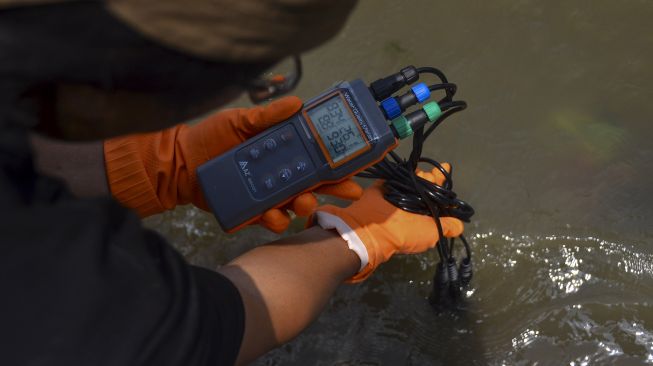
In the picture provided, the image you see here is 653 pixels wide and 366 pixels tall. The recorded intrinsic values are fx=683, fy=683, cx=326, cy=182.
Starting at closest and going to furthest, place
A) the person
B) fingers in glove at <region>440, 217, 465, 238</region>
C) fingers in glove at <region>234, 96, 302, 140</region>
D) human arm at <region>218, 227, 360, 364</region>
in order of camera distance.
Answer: the person < human arm at <region>218, 227, 360, 364</region> < fingers in glove at <region>234, 96, 302, 140</region> < fingers in glove at <region>440, 217, 465, 238</region>

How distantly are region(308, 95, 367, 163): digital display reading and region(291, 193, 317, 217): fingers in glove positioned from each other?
0.10m

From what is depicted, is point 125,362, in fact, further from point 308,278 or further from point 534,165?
point 534,165

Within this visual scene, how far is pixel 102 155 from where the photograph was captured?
1374 millimetres

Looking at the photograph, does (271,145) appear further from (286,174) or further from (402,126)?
(402,126)

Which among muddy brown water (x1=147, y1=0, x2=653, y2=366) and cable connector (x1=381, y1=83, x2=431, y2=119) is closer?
cable connector (x1=381, y1=83, x2=431, y2=119)

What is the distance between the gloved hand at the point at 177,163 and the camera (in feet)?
4.39

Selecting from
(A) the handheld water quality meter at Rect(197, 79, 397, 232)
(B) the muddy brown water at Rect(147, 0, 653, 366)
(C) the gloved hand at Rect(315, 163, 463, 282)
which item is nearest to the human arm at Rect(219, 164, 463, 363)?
(C) the gloved hand at Rect(315, 163, 463, 282)

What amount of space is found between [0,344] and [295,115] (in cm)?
71

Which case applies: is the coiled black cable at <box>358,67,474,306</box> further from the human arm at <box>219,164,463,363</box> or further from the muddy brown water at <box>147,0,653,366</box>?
the muddy brown water at <box>147,0,653,366</box>

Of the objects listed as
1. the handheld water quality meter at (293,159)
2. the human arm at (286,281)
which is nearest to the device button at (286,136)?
the handheld water quality meter at (293,159)

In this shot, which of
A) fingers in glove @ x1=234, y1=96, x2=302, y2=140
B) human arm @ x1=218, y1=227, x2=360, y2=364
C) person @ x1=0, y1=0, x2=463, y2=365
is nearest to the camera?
person @ x1=0, y1=0, x2=463, y2=365

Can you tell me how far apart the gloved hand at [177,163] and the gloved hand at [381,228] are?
74mm

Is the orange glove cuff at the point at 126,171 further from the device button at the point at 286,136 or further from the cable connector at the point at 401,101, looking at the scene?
the cable connector at the point at 401,101

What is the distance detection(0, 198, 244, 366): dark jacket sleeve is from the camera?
721mm
